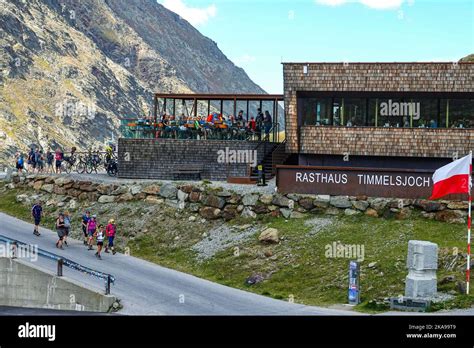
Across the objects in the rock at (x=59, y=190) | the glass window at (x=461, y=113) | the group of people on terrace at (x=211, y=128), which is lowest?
the rock at (x=59, y=190)

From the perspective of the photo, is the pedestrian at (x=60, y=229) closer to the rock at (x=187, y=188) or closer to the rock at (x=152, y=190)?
the rock at (x=152, y=190)

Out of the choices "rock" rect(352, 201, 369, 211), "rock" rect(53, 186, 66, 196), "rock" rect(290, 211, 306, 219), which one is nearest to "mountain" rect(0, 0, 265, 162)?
"rock" rect(53, 186, 66, 196)

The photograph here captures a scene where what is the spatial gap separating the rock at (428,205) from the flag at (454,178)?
393 cm

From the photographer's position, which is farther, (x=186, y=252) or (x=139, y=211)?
(x=139, y=211)

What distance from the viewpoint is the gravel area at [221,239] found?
34781 mm

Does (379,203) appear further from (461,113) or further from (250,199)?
(461,113)

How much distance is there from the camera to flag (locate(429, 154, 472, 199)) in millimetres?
28828

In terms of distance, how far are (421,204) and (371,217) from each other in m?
2.02

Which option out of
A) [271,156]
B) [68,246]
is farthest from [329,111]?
[68,246]

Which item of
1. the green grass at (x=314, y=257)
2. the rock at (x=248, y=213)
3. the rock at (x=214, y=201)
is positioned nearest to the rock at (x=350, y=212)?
the green grass at (x=314, y=257)

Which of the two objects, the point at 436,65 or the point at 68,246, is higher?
the point at 436,65

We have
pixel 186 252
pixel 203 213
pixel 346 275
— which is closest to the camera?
pixel 346 275

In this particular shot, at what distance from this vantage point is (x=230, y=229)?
119 feet
